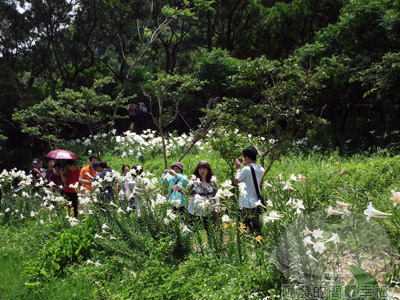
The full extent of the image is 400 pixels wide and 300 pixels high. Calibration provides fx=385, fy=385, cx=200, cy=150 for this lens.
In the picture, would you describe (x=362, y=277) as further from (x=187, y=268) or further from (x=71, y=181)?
(x=71, y=181)

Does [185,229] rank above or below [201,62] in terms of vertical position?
below

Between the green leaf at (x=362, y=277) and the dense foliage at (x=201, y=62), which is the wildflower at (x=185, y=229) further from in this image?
the dense foliage at (x=201, y=62)

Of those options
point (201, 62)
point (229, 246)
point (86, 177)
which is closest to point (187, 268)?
point (229, 246)

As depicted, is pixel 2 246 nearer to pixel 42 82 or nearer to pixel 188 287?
pixel 188 287

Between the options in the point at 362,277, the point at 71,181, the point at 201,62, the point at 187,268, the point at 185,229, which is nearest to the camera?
the point at 362,277

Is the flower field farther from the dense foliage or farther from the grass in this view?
the dense foliage

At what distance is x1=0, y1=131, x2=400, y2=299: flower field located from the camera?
272 centimetres

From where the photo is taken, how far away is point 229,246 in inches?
158

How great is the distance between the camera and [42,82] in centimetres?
2214

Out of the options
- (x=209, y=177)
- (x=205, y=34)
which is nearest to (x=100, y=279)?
(x=209, y=177)

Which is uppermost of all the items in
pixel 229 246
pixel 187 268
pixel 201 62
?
pixel 201 62

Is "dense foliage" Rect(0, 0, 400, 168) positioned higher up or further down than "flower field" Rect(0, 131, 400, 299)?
higher up

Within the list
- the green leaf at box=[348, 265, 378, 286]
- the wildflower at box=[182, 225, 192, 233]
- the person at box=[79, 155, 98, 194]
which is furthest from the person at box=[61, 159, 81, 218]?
the green leaf at box=[348, 265, 378, 286]

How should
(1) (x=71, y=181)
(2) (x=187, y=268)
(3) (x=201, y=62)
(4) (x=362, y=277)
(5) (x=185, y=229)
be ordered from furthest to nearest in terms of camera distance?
(3) (x=201, y=62) → (1) (x=71, y=181) → (5) (x=185, y=229) → (2) (x=187, y=268) → (4) (x=362, y=277)
